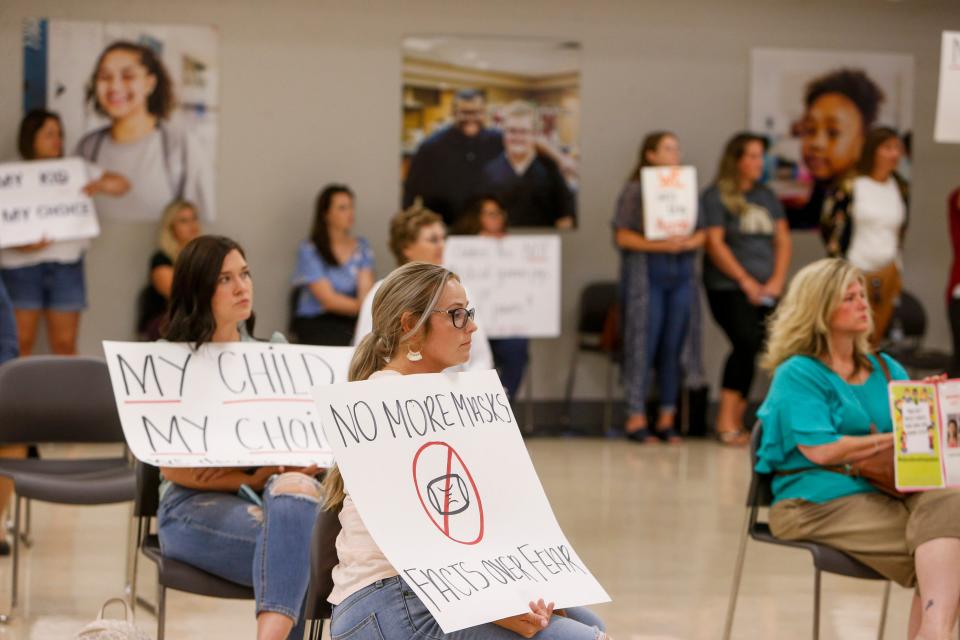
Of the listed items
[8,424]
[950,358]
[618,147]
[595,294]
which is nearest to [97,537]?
[8,424]

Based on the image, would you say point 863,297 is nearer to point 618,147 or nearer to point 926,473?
point 926,473

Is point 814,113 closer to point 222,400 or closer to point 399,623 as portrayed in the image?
point 222,400

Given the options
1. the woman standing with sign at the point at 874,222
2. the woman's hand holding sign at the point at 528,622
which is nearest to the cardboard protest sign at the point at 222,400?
the woman's hand holding sign at the point at 528,622

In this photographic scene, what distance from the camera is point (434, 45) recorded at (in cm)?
884

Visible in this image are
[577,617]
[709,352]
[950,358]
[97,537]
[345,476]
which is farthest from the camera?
[709,352]

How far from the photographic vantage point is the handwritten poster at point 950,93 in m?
5.31

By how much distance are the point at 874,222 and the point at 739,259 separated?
913mm

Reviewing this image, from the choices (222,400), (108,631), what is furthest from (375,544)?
(222,400)

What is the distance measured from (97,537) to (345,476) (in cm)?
361

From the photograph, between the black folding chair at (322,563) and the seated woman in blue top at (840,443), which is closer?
the black folding chair at (322,563)

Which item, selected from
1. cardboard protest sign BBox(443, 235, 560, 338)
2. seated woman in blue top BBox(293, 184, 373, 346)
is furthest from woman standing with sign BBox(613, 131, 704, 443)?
seated woman in blue top BBox(293, 184, 373, 346)

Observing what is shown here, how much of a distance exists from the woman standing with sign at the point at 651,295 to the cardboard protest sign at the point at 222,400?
4.92m

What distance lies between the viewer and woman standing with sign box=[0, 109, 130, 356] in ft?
25.9

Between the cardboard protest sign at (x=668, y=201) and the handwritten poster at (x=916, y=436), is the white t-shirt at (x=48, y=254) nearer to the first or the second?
the cardboard protest sign at (x=668, y=201)
